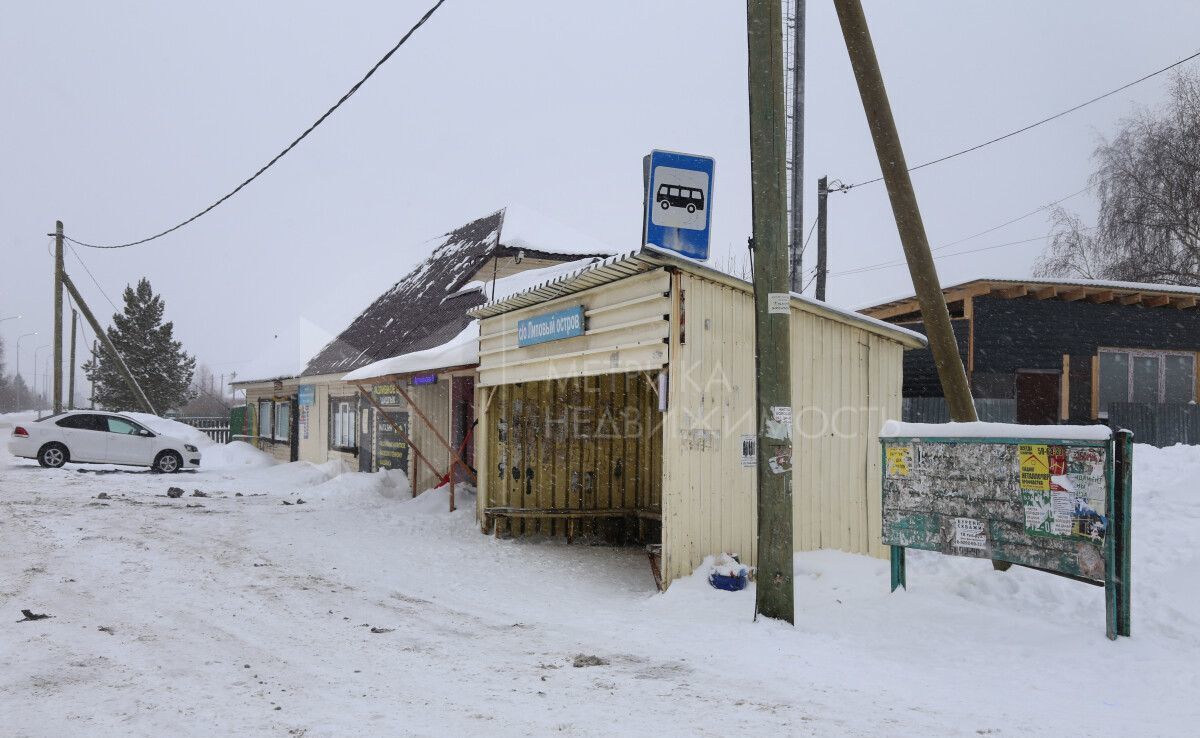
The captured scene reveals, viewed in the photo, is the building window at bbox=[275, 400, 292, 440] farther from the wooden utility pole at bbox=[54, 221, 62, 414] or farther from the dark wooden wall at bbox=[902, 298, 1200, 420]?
the dark wooden wall at bbox=[902, 298, 1200, 420]

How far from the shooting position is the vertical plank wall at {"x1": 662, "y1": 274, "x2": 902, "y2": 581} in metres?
8.51

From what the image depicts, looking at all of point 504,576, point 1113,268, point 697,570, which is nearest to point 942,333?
point 697,570

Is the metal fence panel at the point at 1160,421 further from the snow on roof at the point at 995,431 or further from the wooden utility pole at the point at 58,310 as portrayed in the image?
the wooden utility pole at the point at 58,310

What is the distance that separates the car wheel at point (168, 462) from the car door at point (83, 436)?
51.7 inches

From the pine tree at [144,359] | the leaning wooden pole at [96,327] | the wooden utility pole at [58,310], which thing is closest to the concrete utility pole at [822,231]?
the leaning wooden pole at [96,327]

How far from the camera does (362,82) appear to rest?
11.3 m

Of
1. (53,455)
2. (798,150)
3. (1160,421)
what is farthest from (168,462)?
(1160,421)

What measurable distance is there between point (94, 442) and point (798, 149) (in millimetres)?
18839

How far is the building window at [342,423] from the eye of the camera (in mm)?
21141

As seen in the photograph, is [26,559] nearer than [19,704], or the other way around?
[19,704]

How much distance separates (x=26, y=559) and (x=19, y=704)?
5636mm

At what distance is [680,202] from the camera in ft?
29.6

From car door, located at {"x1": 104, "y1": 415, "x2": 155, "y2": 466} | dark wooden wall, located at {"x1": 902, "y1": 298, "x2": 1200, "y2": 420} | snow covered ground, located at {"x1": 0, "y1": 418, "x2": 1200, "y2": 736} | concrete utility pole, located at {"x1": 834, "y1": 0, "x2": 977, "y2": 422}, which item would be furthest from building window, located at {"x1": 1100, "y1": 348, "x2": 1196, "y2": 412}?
car door, located at {"x1": 104, "y1": 415, "x2": 155, "y2": 466}

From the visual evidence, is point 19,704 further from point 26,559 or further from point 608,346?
point 608,346
